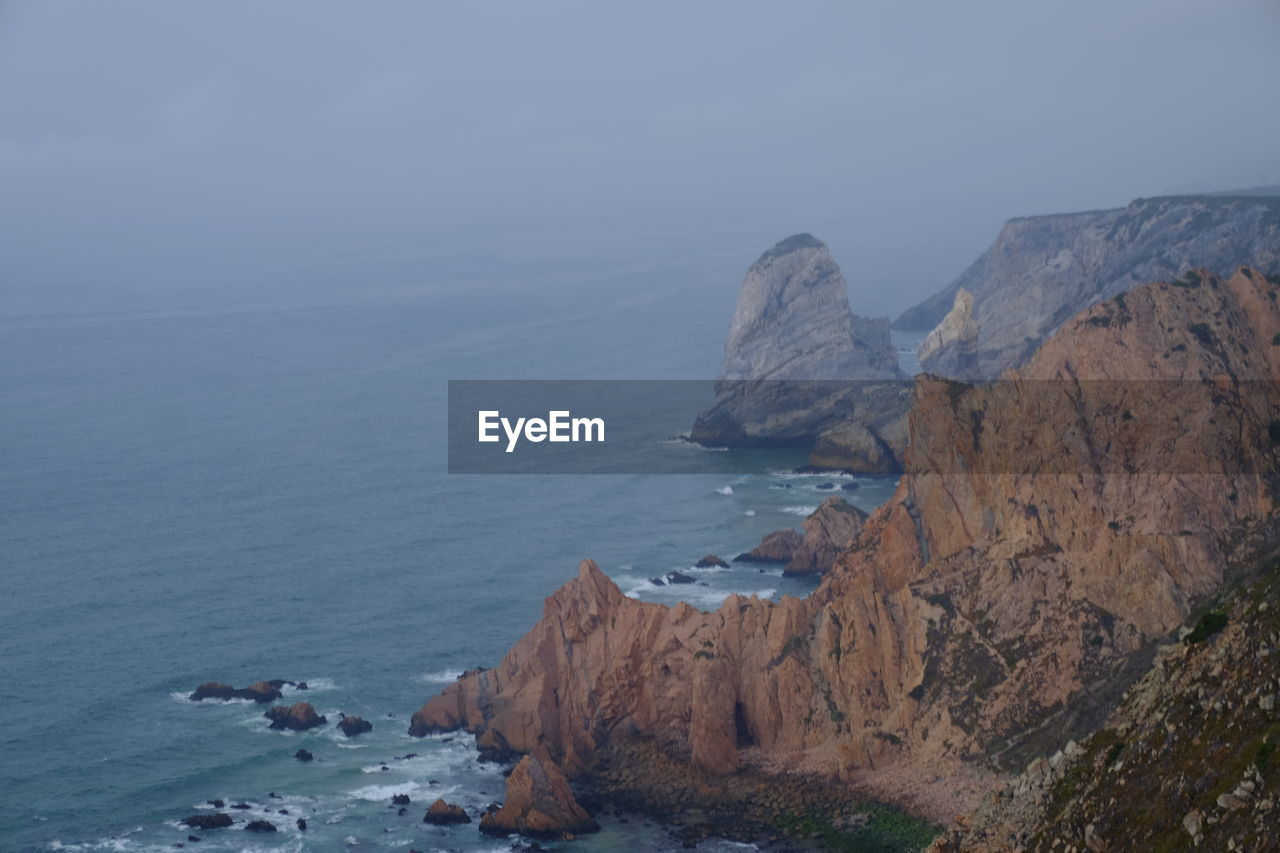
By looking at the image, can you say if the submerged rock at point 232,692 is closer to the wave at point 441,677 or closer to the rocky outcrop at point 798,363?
the wave at point 441,677

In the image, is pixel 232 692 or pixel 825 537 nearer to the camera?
pixel 232 692

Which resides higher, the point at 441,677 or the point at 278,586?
the point at 278,586

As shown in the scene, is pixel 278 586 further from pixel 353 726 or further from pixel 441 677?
pixel 353 726

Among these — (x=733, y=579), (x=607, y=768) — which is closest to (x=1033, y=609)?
(x=607, y=768)

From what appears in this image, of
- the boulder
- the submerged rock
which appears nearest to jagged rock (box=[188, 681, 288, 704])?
the submerged rock

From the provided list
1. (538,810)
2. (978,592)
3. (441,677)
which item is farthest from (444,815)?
(978,592)

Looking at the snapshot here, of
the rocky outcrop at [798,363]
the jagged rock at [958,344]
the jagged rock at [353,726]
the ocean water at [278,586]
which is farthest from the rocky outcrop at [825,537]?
the jagged rock at [958,344]
